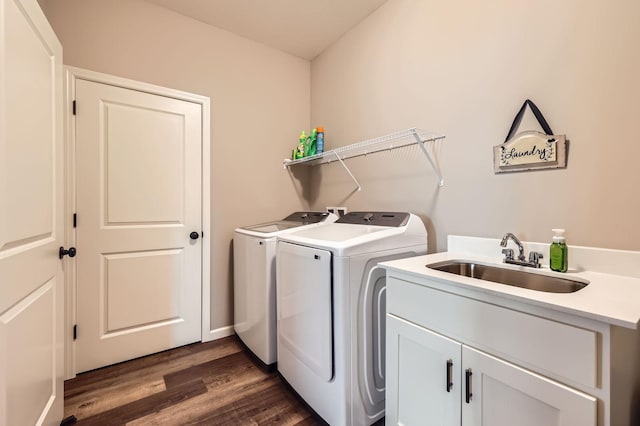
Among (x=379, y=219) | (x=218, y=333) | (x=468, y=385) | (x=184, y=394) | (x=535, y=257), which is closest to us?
(x=468, y=385)

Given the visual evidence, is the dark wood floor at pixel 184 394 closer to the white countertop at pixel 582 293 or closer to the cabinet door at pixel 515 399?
the cabinet door at pixel 515 399

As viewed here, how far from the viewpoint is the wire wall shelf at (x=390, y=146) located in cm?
171

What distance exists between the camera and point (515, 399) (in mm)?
857

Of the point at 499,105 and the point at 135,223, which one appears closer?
the point at 499,105

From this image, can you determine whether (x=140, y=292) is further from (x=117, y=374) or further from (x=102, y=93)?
(x=102, y=93)

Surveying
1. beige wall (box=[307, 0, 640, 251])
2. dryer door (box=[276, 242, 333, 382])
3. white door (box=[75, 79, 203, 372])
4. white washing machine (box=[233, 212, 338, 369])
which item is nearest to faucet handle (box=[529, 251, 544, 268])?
beige wall (box=[307, 0, 640, 251])

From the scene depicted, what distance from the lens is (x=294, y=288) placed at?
1582 millimetres

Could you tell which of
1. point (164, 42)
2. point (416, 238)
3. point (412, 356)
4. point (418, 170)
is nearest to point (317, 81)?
point (164, 42)

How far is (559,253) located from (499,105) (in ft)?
2.59

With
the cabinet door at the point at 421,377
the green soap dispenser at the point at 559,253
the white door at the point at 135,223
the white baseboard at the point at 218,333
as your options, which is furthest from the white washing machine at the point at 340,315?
the white door at the point at 135,223

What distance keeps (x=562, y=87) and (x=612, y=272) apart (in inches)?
31.8

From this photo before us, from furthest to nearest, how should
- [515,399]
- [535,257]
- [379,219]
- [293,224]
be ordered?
[293,224] < [379,219] < [535,257] < [515,399]

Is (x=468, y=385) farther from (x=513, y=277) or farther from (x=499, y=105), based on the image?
(x=499, y=105)

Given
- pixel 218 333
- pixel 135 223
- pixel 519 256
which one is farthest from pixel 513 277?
pixel 135 223
